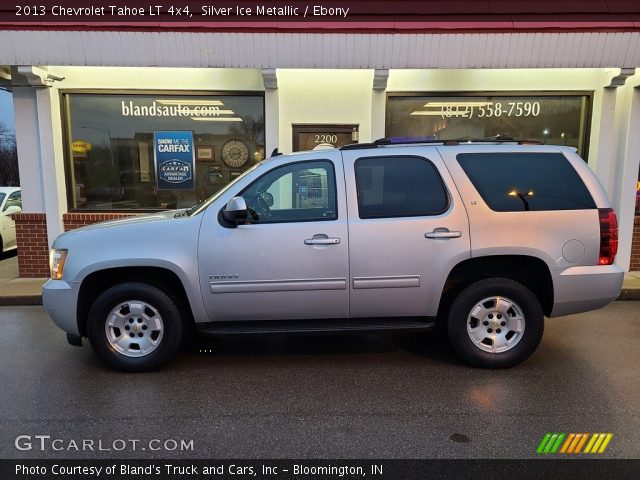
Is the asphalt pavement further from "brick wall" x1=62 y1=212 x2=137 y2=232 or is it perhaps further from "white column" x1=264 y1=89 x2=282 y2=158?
"white column" x1=264 y1=89 x2=282 y2=158

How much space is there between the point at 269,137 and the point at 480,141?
4.25 meters

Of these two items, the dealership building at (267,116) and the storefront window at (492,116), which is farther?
the storefront window at (492,116)

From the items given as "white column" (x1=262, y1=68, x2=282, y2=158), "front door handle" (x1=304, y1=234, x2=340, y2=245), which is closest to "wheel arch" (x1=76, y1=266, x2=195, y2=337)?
"front door handle" (x1=304, y1=234, x2=340, y2=245)

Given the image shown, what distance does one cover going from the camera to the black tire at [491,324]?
13.3 feet

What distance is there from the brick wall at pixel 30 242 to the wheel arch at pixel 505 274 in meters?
6.91

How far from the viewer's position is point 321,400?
361cm

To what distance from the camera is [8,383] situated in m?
3.96

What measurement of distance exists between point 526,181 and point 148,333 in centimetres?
365

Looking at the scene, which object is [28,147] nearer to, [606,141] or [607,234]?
[607,234]

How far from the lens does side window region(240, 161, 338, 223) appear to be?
405cm

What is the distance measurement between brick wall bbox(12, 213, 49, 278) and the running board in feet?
17.5

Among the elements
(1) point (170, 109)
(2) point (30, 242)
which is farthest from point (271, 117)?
(2) point (30, 242)

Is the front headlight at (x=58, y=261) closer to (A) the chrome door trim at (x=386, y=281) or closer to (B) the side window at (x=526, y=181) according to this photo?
(A) the chrome door trim at (x=386, y=281)

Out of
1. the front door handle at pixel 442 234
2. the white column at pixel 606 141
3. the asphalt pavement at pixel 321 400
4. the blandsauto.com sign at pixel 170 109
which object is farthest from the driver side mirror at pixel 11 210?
the white column at pixel 606 141
